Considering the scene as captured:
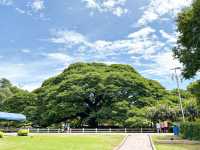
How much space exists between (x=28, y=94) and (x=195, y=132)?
3524 centimetres

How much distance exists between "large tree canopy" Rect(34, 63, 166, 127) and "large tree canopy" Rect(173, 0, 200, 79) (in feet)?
77.0

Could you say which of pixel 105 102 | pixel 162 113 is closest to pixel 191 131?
pixel 162 113

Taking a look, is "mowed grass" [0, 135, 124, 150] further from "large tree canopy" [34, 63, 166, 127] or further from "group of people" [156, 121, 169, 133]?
"large tree canopy" [34, 63, 166, 127]

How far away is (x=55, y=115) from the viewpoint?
47938mm

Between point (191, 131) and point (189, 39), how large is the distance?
28.0 feet

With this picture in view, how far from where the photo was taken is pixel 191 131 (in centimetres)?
2656

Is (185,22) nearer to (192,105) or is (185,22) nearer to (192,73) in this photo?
(192,73)

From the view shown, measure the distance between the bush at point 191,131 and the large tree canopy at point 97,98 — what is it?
17.1 meters

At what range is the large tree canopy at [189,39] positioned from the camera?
2020cm

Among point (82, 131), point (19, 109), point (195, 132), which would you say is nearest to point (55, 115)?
point (82, 131)

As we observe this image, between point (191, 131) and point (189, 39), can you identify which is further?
point (191, 131)

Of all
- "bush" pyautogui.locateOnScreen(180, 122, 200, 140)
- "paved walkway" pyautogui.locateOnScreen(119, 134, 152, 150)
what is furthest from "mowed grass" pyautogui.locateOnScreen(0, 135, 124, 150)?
"bush" pyautogui.locateOnScreen(180, 122, 200, 140)

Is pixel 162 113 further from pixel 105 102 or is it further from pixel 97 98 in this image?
pixel 97 98

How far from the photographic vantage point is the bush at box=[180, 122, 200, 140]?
82.1ft
